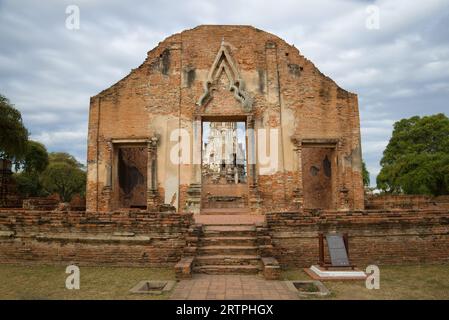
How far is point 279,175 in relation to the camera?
1452 centimetres

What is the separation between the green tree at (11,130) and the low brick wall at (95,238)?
12.3 metres

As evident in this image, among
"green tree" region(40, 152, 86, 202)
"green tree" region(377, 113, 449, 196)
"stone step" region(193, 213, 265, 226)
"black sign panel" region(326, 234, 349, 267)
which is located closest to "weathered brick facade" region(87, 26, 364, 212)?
"stone step" region(193, 213, 265, 226)

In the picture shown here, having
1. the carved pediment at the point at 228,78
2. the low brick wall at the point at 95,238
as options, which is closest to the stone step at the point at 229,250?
the low brick wall at the point at 95,238

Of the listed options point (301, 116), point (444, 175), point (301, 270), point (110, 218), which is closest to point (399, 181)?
point (444, 175)

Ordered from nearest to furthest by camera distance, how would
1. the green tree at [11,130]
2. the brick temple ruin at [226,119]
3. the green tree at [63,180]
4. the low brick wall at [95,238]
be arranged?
1. the low brick wall at [95,238]
2. the brick temple ruin at [226,119]
3. the green tree at [11,130]
4. the green tree at [63,180]

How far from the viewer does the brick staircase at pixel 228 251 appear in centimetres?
769

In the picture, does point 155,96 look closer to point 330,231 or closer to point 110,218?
point 110,218

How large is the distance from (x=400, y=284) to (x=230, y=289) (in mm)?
3153

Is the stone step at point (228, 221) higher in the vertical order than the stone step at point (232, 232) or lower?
higher

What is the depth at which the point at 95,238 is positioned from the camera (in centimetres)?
888

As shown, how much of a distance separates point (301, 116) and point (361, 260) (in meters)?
7.33

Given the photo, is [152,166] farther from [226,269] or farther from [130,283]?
[130,283]

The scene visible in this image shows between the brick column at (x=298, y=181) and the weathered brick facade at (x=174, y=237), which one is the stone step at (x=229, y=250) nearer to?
the weathered brick facade at (x=174, y=237)

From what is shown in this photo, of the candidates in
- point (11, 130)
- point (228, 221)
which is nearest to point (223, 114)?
point (228, 221)
